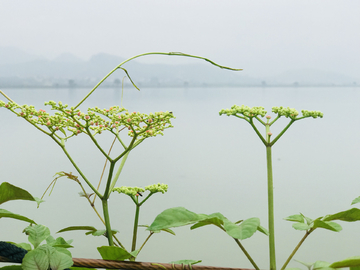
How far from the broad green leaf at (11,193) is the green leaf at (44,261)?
2.6 inches

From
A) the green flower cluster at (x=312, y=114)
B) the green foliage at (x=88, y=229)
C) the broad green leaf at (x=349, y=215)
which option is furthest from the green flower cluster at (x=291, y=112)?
the green foliage at (x=88, y=229)

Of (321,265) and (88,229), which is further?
(88,229)

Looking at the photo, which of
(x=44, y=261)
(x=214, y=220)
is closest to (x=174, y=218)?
(x=214, y=220)

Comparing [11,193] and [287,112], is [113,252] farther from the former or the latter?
[287,112]

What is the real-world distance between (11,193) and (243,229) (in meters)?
0.29

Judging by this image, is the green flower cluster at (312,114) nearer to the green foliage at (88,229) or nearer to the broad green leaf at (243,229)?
the broad green leaf at (243,229)

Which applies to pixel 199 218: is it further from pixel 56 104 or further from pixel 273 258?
pixel 56 104

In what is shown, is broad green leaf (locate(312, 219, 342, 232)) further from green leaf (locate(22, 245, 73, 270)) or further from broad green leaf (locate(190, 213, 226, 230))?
green leaf (locate(22, 245, 73, 270))

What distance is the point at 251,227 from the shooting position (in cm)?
36

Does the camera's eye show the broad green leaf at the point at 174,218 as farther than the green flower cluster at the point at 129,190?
No

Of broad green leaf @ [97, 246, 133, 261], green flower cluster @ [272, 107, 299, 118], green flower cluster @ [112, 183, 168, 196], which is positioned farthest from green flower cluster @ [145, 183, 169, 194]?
green flower cluster @ [272, 107, 299, 118]

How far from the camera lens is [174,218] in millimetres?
378

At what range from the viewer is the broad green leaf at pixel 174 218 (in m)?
0.37

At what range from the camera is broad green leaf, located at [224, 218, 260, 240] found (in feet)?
1.13
